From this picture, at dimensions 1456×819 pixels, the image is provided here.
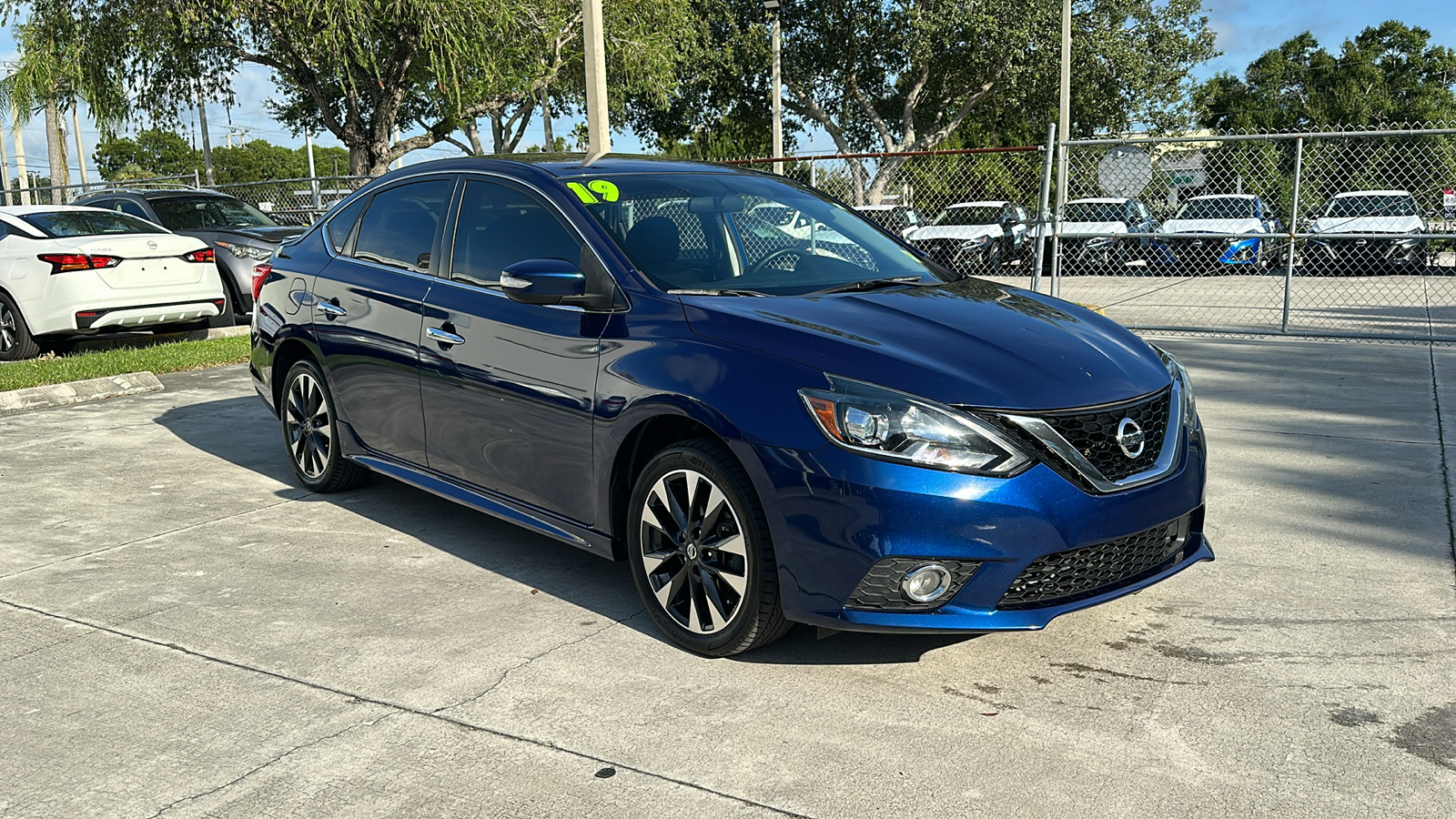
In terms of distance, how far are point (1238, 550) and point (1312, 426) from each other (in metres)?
2.77

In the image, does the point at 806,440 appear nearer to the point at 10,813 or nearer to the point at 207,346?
the point at 10,813

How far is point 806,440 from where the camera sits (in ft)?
11.8

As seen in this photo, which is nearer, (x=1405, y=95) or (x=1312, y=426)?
(x=1312, y=426)

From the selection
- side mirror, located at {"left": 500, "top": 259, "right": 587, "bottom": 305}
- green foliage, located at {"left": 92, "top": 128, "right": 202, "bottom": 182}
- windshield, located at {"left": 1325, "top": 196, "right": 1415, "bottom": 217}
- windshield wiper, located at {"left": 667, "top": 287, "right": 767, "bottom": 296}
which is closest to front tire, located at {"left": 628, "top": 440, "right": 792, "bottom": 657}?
windshield wiper, located at {"left": 667, "top": 287, "right": 767, "bottom": 296}

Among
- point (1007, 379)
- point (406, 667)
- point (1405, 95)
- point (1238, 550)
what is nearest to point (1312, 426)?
point (1238, 550)

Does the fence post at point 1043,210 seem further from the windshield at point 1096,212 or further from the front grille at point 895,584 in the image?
the windshield at point 1096,212

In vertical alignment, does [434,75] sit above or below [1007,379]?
above

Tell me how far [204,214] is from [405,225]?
10.3m

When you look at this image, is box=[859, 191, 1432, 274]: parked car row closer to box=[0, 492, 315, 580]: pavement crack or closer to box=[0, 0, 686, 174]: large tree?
box=[0, 0, 686, 174]: large tree

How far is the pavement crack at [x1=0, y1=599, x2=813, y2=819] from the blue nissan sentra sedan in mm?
711

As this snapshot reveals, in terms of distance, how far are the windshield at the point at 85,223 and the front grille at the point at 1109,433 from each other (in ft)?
35.0

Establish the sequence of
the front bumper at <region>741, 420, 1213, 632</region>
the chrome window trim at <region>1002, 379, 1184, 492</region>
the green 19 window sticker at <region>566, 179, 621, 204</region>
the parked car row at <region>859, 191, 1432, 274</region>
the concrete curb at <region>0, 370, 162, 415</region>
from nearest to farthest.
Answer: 1. the front bumper at <region>741, 420, 1213, 632</region>
2. the chrome window trim at <region>1002, 379, 1184, 492</region>
3. the green 19 window sticker at <region>566, 179, 621, 204</region>
4. the concrete curb at <region>0, 370, 162, 415</region>
5. the parked car row at <region>859, 191, 1432, 274</region>

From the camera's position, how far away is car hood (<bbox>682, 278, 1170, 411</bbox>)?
369 centimetres

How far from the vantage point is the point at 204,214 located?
14.6 meters
